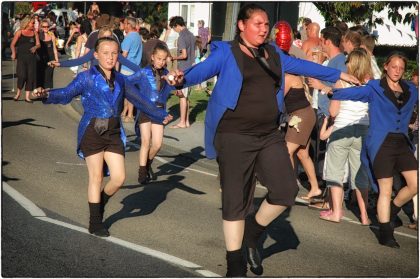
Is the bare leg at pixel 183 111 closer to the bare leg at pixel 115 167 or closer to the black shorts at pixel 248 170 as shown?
the bare leg at pixel 115 167

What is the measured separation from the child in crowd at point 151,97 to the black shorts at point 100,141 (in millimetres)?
2273

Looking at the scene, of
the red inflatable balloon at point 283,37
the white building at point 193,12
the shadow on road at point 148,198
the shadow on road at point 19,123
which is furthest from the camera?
the white building at point 193,12

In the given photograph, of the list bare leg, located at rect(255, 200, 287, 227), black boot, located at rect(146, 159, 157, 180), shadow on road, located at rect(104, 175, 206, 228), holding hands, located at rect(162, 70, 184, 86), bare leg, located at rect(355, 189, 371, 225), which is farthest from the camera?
black boot, located at rect(146, 159, 157, 180)

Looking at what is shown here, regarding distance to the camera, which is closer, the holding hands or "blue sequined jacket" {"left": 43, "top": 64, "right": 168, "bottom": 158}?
the holding hands

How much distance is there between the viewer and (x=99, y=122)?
804 cm

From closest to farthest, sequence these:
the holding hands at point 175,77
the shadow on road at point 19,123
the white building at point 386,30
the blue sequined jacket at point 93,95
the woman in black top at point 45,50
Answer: the holding hands at point 175,77
the blue sequined jacket at point 93,95
the shadow on road at point 19,123
the woman in black top at point 45,50
the white building at point 386,30

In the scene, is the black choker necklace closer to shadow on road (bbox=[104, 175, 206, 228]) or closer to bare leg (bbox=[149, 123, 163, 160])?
shadow on road (bbox=[104, 175, 206, 228])

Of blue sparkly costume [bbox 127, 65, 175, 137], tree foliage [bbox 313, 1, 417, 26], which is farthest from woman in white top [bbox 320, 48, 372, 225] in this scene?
tree foliage [bbox 313, 1, 417, 26]

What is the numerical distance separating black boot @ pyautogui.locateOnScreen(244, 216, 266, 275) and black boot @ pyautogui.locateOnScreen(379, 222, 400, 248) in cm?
186

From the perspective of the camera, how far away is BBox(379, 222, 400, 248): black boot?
8266mm

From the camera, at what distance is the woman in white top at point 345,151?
366 inches

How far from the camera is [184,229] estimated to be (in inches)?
332

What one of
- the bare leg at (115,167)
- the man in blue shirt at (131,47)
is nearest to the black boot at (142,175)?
the bare leg at (115,167)

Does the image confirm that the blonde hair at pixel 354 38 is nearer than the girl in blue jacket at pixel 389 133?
No
